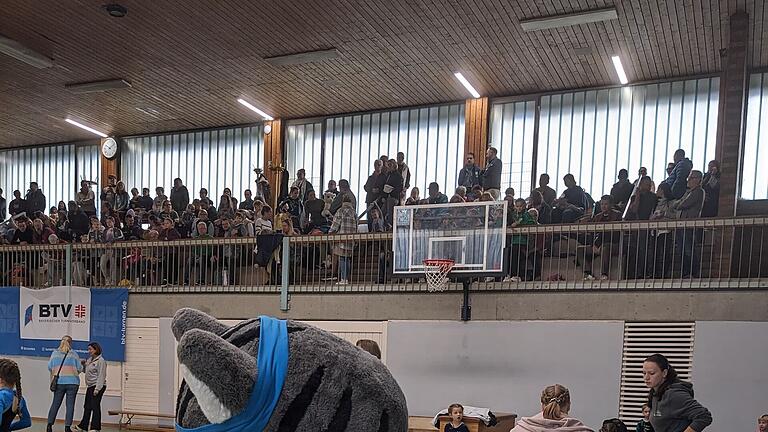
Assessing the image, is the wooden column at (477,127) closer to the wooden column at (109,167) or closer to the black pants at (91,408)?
the black pants at (91,408)

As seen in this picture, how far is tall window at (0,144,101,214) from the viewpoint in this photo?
861 inches

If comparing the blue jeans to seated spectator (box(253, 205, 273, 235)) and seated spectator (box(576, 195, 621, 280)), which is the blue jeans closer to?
seated spectator (box(253, 205, 273, 235))

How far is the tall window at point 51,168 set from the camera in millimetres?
21859

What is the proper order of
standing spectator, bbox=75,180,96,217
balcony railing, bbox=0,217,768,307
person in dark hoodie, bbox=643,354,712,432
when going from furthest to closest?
standing spectator, bbox=75,180,96,217 < balcony railing, bbox=0,217,768,307 < person in dark hoodie, bbox=643,354,712,432

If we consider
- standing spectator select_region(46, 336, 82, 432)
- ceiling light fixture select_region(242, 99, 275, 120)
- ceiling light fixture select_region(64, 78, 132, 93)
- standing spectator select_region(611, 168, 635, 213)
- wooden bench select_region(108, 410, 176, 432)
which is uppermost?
ceiling light fixture select_region(64, 78, 132, 93)

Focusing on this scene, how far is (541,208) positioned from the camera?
13.0 m

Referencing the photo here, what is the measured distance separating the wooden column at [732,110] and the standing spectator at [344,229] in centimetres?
645

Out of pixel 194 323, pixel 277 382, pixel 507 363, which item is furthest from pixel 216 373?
pixel 507 363

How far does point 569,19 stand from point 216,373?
1212 cm

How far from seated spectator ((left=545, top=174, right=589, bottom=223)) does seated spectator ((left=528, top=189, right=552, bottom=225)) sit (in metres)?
0.12

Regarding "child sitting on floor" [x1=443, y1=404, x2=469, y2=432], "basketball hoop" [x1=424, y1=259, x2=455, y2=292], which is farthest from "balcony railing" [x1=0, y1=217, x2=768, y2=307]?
"child sitting on floor" [x1=443, y1=404, x2=469, y2=432]

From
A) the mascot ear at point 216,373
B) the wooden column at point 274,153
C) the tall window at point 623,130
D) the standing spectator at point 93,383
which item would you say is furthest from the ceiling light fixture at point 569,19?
the mascot ear at point 216,373

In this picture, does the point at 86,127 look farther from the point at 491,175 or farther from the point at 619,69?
the point at 619,69

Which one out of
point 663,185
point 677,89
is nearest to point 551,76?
point 677,89
